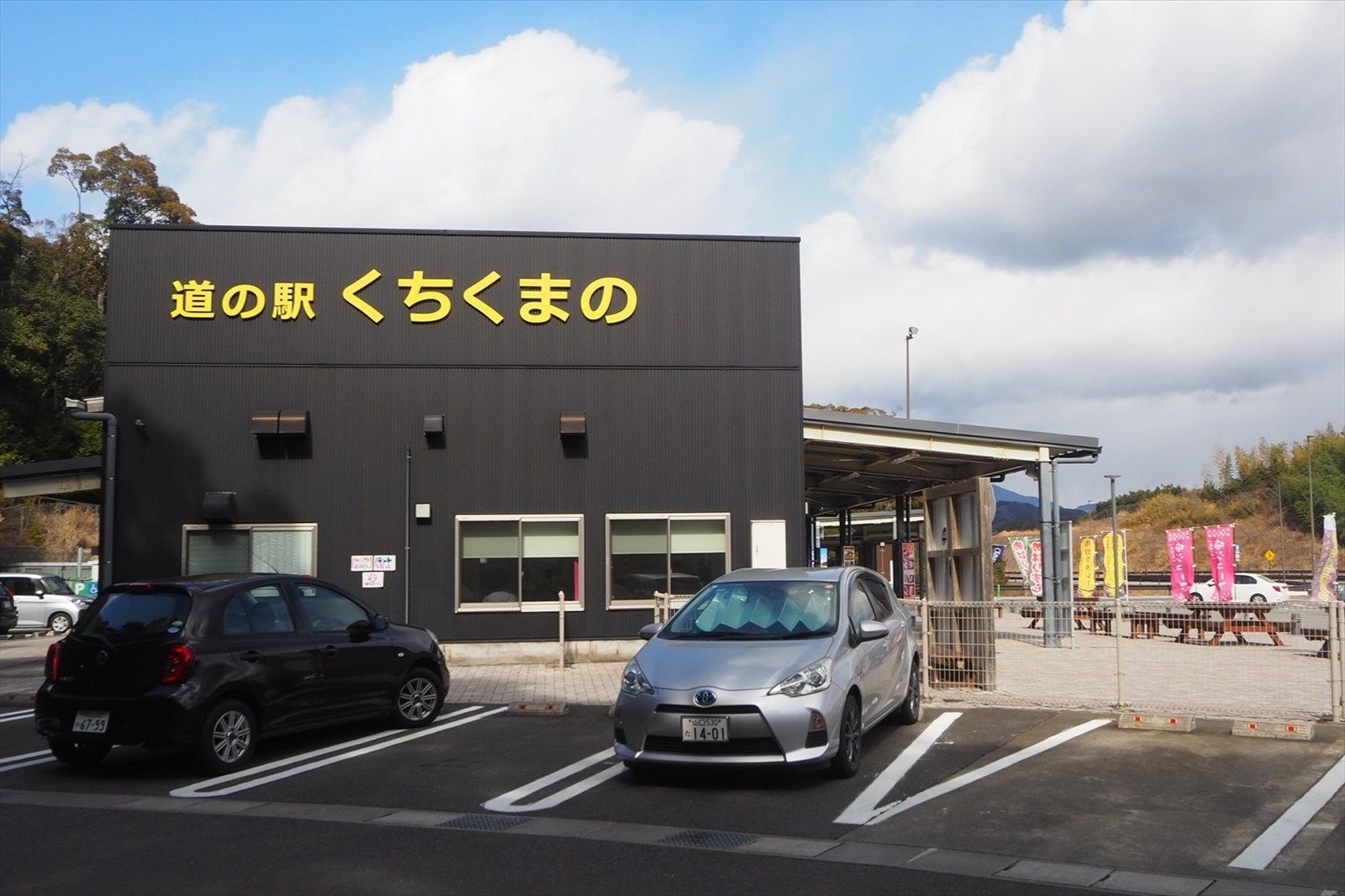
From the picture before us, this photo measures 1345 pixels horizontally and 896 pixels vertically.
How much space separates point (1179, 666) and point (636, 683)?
9.27m

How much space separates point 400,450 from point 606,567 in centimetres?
366

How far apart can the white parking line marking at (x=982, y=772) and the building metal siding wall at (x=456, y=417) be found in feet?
26.5

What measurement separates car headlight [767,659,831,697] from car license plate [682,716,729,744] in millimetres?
405

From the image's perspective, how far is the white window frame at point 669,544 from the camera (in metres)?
18.4

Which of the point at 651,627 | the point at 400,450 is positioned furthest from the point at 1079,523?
the point at 651,627

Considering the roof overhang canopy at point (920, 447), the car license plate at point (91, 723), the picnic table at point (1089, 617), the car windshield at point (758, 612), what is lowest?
the car license plate at point (91, 723)

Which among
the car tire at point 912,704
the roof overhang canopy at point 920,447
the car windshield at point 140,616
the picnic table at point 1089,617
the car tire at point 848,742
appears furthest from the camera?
the roof overhang canopy at point 920,447

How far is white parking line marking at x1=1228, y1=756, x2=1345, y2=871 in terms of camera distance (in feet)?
22.1

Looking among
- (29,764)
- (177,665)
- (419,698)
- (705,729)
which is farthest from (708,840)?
(29,764)

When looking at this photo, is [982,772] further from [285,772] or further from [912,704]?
[285,772]

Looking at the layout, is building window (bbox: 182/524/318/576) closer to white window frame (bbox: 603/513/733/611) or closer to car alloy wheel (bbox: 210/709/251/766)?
white window frame (bbox: 603/513/733/611)

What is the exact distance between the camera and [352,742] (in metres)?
10.8

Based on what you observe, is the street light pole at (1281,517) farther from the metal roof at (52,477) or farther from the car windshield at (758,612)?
the car windshield at (758,612)

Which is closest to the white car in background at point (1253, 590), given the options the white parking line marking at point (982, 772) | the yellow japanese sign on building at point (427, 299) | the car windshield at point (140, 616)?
the yellow japanese sign on building at point (427, 299)
